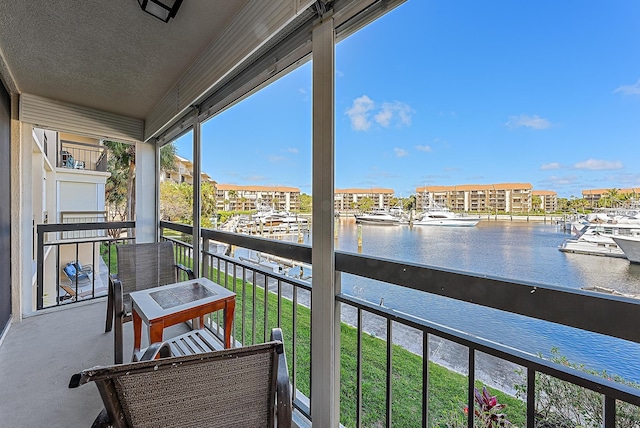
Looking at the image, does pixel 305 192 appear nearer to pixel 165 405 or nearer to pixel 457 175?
pixel 457 175

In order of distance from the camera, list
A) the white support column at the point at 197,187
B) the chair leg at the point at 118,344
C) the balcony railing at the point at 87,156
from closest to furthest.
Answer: the chair leg at the point at 118,344 → the white support column at the point at 197,187 → the balcony railing at the point at 87,156

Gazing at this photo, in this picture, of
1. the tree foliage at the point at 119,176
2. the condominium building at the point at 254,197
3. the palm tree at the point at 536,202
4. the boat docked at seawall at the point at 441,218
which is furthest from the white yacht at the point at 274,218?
the tree foliage at the point at 119,176

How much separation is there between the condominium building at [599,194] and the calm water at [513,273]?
0.40 ft

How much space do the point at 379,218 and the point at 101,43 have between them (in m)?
A: 2.61

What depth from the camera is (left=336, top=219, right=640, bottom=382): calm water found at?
0.76 m

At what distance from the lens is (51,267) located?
707 centimetres

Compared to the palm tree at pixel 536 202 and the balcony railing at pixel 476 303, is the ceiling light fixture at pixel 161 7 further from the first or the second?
the palm tree at pixel 536 202

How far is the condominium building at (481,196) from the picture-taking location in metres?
0.94

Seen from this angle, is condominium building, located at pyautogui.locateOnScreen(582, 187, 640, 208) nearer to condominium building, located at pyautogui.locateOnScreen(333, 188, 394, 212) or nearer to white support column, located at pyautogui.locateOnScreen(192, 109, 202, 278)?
condominium building, located at pyautogui.locateOnScreen(333, 188, 394, 212)

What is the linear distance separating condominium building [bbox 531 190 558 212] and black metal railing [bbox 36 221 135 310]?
13.7 feet

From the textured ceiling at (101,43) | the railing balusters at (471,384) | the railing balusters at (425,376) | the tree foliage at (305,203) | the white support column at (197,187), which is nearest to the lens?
the railing balusters at (471,384)

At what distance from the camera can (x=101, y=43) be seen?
221 cm

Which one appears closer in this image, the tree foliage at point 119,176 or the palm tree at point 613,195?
the palm tree at point 613,195

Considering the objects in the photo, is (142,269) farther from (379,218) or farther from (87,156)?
(87,156)
